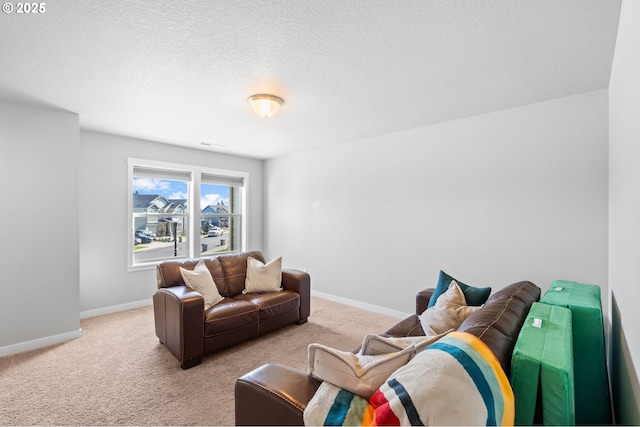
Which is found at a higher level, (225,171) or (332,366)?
(225,171)

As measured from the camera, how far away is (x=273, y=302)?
11.1ft

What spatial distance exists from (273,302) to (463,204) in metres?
2.47

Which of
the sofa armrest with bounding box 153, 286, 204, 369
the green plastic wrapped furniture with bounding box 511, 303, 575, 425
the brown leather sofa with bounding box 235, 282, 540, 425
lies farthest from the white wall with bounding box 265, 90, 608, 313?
the sofa armrest with bounding box 153, 286, 204, 369

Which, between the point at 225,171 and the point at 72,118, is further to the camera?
the point at 225,171

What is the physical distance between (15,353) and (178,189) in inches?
109

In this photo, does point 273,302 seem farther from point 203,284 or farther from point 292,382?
point 292,382

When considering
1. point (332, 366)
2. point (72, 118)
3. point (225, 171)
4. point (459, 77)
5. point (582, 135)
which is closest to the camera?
point (332, 366)

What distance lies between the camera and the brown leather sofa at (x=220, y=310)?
2.68m

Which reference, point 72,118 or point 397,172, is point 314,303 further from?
point 72,118

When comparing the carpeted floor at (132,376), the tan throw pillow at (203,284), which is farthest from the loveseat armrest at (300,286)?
the tan throw pillow at (203,284)

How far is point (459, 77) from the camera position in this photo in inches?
96.9

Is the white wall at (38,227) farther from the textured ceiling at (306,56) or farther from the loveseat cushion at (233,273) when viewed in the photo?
the loveseat cushion at (233,273)

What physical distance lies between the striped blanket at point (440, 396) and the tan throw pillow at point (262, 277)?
2603 mm

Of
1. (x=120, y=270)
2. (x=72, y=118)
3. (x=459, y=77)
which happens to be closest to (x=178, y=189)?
(x=120, y=270)
